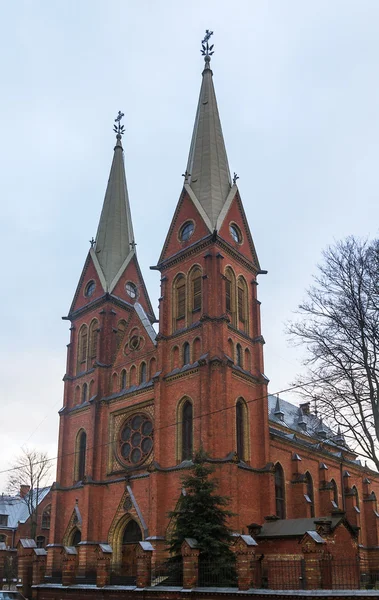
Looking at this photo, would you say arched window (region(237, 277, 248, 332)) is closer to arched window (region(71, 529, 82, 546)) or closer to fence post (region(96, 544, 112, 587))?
fence post (region(96, 544, 112, 587))

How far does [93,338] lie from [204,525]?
66.5 ft

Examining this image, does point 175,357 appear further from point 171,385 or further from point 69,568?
point 69,568

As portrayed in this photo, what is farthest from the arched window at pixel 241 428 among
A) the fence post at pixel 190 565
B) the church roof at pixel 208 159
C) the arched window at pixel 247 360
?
the church roof at pixel 208 159

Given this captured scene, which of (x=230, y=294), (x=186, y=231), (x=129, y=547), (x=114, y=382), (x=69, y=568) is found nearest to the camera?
(x=69, y=568)

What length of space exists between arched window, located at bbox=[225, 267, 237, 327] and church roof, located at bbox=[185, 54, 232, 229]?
3.11 meters

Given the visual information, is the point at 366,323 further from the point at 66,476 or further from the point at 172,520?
the point at 66,476

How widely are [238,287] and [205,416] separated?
31.1 ft

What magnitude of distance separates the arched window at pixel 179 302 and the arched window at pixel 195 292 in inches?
26.3

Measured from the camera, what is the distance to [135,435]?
116ft

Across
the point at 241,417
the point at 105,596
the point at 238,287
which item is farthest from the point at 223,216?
the point at 105,596

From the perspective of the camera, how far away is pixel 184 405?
3275cm

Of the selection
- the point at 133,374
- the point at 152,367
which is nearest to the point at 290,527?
the point at 152,367

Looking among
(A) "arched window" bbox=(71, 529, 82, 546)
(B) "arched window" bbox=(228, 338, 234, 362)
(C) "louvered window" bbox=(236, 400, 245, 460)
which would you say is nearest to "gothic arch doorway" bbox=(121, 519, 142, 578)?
(A) "arched window" bbox=(71, 529, 82, 546)

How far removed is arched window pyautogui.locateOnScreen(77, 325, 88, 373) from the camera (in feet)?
136
